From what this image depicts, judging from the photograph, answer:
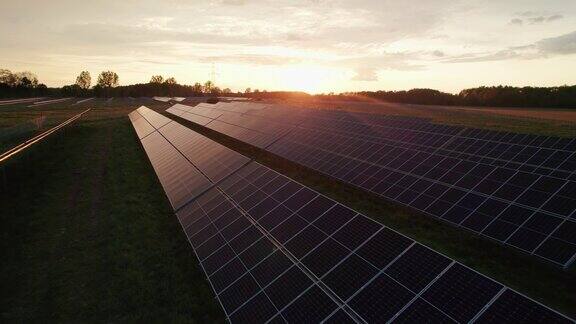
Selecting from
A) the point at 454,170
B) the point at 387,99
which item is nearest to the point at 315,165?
the point at 454,170

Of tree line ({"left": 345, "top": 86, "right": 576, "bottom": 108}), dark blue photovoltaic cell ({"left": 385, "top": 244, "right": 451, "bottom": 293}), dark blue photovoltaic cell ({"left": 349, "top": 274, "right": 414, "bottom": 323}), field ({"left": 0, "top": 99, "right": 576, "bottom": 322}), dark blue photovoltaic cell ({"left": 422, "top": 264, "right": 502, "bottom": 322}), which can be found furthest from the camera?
tree line ({"left": 345, "top": 86, "right": 576, "bottom": 108})

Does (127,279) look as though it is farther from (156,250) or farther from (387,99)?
(387,99)

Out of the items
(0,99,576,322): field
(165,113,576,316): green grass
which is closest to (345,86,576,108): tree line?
(0,99,576,322): field

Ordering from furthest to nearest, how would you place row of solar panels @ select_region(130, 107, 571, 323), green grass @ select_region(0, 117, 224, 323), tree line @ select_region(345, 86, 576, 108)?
tree line @ select_region(345, 86, 576, 108) < green grass @ select_region(0, 117, 224, 323) < row of solar panels @ select_region(130, 107, 571, 323)

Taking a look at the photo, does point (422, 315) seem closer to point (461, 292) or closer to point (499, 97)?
point (461, 292)

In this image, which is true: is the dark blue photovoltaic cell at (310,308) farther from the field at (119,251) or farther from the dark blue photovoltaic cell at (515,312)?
the field at (119,251)

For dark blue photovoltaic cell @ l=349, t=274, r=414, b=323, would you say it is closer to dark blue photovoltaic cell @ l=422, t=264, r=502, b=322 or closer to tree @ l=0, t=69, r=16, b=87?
dark blue photovoltaic cell @ l=422, t=264, r=502, b=322

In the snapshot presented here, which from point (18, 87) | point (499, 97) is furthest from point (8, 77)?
point (499, 97)
